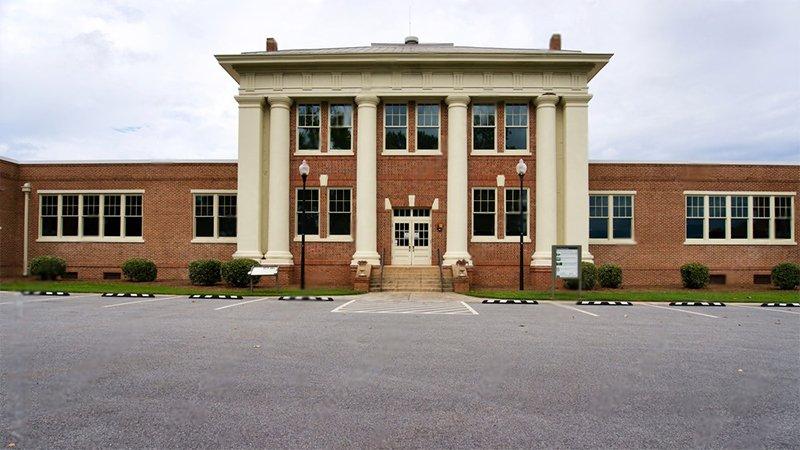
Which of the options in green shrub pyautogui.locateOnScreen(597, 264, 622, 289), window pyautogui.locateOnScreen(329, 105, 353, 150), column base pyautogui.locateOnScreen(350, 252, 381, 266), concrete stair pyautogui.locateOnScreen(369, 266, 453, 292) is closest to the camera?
concrete stair pyautogui.locateOnScreen(369, 266, 453, 292)

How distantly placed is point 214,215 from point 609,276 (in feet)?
60.2

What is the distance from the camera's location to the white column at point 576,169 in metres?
23.7

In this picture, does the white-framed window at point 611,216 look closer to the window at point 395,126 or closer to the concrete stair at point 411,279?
the concrete stair at point 411,279

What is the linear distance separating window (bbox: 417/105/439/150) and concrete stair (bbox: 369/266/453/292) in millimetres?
5719

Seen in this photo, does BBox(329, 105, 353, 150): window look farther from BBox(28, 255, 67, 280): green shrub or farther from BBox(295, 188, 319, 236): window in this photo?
BBox(28, 255, 67, 280): green shrub

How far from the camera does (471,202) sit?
24.2 meters

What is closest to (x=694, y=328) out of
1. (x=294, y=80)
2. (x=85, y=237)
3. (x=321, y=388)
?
(x=321, y=388)

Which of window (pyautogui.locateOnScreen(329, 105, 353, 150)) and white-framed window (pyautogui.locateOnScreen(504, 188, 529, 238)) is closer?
white-framed window (pyautogui.locateOnScreen(504, 188, 529, 238))

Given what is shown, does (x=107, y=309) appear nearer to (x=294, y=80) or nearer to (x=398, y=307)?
(x=398, y=307)

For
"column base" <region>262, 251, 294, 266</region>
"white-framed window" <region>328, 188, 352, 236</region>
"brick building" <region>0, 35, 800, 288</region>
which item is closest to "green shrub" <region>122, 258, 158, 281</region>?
"brick building" <region>0, 35, 800, 288</region>

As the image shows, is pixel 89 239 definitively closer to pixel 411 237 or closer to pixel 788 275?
pixel 411 237

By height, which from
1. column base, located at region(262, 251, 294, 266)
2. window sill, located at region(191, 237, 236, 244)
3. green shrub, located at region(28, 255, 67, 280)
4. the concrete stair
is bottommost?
the concrete stair

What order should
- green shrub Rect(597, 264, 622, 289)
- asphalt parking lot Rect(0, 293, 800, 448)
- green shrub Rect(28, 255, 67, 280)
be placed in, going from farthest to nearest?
green shrub Rect(597, 264, 622, 289)
asphalt parking lot Rect(0, 293, 800, 448)
green shrub Rect(28, 255, 67, 280)

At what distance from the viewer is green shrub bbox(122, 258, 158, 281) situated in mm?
23672
